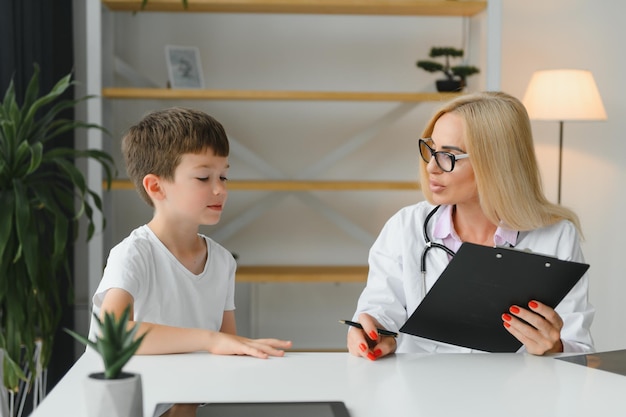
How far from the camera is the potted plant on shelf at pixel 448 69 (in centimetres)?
343

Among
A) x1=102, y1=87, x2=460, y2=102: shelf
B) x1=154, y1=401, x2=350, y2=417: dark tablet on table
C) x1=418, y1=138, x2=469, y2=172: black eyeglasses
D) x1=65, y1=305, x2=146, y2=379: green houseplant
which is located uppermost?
x1=102, y1=87, x2=460, y2=102: shelf

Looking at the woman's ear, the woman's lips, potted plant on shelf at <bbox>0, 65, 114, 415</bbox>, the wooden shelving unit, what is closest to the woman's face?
the woman's lips

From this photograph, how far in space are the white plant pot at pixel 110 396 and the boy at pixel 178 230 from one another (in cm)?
69

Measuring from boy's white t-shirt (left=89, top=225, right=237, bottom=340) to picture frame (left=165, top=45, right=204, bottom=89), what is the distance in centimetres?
175

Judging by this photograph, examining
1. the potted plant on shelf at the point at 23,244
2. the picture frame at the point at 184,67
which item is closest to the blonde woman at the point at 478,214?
the potted plant on shelf at the point at 23,244

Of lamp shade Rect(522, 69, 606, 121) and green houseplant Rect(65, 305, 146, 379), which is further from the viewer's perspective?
lamp shade Rect(522, 69, 606, 121)

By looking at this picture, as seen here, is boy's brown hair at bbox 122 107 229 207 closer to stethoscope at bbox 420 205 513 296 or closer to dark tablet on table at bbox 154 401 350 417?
stethoscope at bbox 420 205 513 296

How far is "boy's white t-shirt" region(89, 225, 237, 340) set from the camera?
1.63 m

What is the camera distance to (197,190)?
1775 millimetres

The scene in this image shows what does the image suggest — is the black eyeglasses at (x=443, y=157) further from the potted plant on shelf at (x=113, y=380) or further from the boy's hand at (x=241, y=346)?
the potted plant on shelf at (x=113, y=380)

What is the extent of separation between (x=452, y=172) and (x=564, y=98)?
1928 mm

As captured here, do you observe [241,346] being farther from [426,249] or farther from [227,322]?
[426,249]

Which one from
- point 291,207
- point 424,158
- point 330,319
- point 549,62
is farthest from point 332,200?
point 424,158

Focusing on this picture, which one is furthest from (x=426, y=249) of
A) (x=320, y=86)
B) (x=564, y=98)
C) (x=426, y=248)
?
(x=320, y=86)
